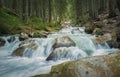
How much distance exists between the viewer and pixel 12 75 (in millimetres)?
10570

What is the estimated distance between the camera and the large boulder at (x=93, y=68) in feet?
23.1

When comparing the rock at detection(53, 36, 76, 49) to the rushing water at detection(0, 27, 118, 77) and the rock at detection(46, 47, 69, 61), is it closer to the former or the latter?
the rushing water at detection(0, 27, 118, 77)

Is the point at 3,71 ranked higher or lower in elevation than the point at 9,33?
lower

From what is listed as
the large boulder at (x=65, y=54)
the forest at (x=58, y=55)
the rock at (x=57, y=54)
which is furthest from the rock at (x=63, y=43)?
the rock at (x=57, y=54)

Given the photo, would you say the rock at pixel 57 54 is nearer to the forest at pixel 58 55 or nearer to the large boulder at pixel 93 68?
the forest at pixel 58 55

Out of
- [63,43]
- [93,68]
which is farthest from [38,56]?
[93,68]

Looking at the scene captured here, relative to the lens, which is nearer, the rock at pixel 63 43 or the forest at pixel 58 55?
the forest at pixel 58 55

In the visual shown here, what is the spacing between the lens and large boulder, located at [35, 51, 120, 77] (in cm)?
704

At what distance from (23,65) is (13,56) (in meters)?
2.87

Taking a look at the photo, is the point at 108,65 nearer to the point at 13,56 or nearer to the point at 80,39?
the point at 13,56

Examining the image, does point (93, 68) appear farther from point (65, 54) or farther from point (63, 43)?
point (63, 43)

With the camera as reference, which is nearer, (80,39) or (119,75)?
(119,75)

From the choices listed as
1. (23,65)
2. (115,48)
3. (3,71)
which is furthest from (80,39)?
(3,71)

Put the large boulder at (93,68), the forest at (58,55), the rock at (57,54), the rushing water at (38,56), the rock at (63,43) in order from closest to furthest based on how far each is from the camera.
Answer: the large boulder at (93,68) → the forest at (58,55) → the rushing water at (38,56) → the rock at (57,54) → the rock at (63,43)
